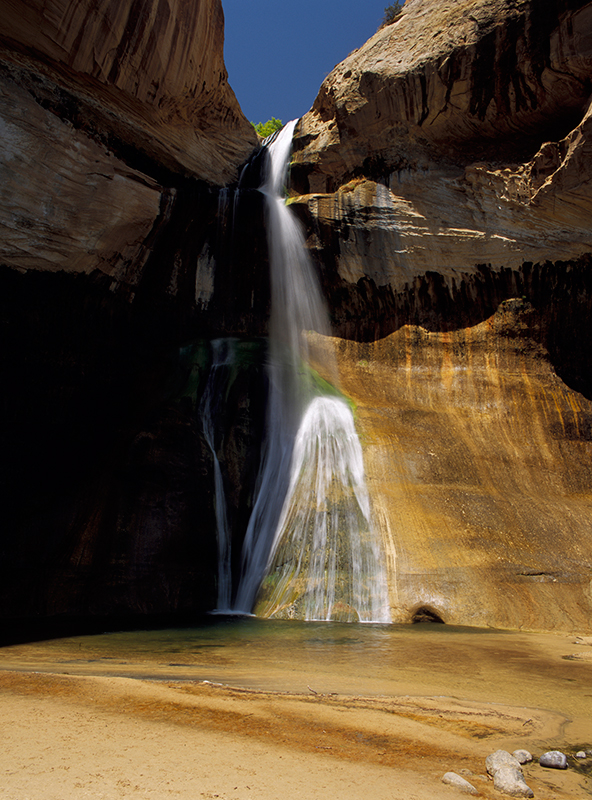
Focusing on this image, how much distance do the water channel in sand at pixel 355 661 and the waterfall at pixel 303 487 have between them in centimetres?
137

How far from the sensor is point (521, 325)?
15.1m

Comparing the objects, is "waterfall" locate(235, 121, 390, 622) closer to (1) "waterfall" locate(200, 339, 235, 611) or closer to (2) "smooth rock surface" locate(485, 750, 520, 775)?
(1) "waterfall" locate(200, 339, 235, 611)

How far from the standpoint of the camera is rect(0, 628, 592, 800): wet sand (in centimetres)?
247

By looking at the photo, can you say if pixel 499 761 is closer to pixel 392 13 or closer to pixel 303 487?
pixel 303 487

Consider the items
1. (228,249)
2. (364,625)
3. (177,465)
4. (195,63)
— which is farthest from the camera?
(228,249)

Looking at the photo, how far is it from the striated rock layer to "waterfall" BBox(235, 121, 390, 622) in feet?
1.83

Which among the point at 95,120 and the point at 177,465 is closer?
the point at 177,465

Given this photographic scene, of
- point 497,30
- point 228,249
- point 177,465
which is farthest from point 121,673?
point 497,30

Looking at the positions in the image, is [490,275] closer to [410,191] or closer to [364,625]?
[410,191]

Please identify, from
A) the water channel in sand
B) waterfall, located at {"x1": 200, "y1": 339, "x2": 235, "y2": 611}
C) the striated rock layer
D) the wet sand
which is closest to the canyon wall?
waterfall, located at {"x1": 200, "y1": 339, "x2": 235, "y2": 611}

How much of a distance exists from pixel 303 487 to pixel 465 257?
28.0ft

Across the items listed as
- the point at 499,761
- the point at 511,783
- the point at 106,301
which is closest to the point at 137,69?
the point at 106,301

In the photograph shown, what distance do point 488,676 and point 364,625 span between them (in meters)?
3.80

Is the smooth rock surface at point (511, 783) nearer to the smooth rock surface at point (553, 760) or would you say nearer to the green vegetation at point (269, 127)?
the smooth rock surface at point (553, 760)
